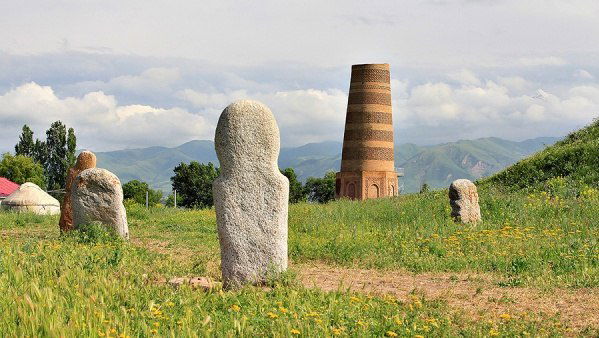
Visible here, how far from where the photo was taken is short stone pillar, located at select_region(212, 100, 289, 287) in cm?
1105

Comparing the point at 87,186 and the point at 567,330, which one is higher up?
the point at 87,186

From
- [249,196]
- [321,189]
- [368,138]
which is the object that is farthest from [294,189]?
[249,196]

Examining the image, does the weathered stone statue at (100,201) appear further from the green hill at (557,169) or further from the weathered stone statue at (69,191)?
the green hill at (557,169)

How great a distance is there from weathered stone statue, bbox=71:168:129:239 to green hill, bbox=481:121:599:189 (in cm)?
1667

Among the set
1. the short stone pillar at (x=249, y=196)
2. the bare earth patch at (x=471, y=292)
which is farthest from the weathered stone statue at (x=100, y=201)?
the short stone pillar at (x=249, y=196)

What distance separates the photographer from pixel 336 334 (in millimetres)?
7582

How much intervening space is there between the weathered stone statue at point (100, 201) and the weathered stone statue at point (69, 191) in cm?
176

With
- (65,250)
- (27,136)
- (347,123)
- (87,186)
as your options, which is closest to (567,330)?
(65,250)

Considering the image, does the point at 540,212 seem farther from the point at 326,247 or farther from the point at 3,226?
the point at 3,226

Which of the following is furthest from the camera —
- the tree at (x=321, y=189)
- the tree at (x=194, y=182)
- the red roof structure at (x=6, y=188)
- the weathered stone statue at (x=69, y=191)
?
the tree at (x=321, y=189)

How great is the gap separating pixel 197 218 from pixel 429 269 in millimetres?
14674

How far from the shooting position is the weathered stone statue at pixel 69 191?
67.2ft

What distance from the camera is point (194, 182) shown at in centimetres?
7656

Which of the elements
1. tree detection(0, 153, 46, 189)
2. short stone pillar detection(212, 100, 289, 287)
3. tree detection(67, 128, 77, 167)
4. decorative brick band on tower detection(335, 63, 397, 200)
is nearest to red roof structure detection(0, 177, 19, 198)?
tree detection(0, 153, 46, 189)
